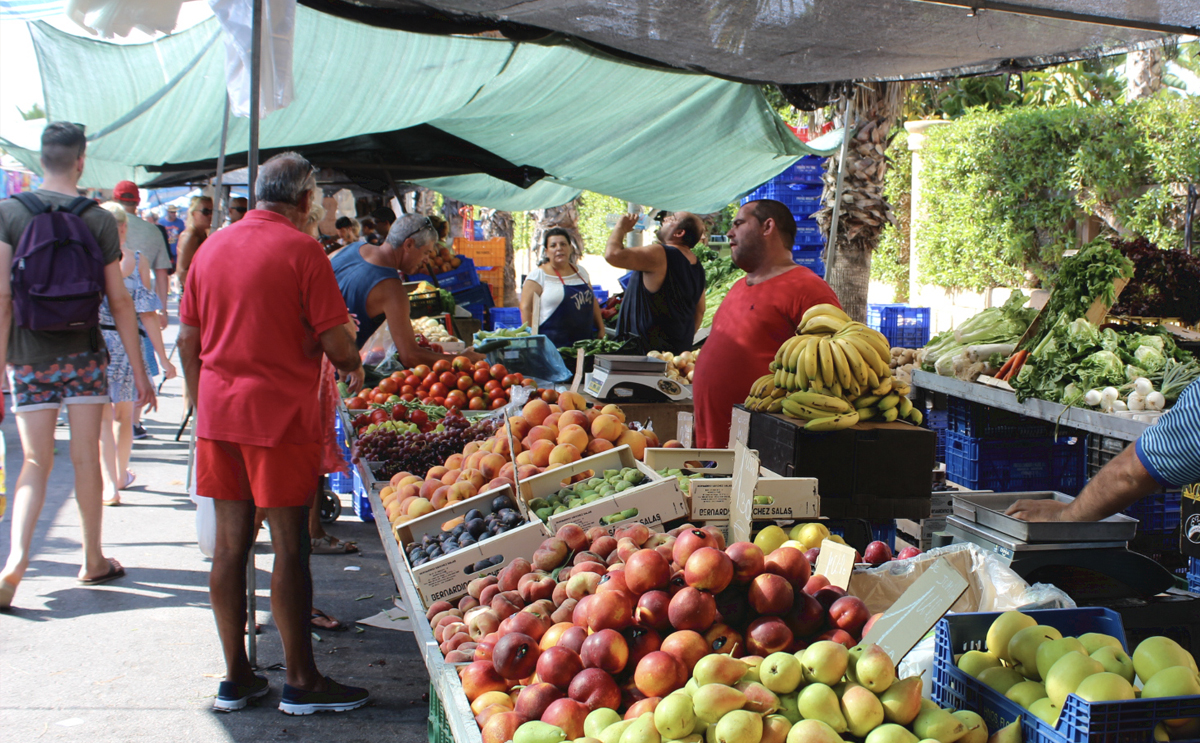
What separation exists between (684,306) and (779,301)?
2.94 metres

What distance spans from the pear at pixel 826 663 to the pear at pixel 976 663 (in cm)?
26

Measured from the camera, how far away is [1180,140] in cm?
1300

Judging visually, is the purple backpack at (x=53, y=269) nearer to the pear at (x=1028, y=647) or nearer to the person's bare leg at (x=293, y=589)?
the person's bare leg at (x=293, y=589)

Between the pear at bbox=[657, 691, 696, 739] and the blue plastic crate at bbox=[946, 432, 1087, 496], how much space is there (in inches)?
151

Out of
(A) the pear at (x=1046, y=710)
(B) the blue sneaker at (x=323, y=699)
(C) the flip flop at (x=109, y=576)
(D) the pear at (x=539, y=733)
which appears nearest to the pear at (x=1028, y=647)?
(A) the pear at (x=1046, y=710)

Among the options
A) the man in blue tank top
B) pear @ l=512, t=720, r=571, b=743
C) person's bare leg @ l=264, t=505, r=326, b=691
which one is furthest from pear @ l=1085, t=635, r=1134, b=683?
the man in blue tank top

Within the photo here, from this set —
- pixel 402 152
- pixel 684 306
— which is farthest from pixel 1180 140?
pixel 402 152

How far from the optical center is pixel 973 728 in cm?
164

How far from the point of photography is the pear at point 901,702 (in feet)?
5.39

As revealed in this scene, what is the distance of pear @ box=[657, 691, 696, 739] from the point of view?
166cm

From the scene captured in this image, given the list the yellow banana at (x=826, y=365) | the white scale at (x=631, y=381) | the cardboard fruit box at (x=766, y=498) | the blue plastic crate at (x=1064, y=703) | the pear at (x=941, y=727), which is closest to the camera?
the blue plastic crate at (x=1064, y=703)

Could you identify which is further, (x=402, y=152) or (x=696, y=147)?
(x=402, y=152)

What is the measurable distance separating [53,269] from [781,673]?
14.1ft

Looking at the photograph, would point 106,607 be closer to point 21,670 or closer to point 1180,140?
point 21,670
